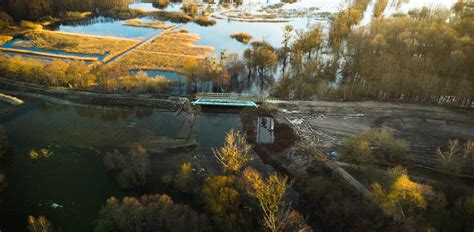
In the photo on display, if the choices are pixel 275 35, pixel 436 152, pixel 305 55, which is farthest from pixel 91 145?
pixel 275 35

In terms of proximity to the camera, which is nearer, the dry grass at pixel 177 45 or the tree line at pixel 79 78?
the tree line at pixel 79 78

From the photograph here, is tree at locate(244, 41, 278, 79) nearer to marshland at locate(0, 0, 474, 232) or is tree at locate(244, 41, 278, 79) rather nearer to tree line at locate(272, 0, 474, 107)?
marshland at locate(0, 0, 474, 232)

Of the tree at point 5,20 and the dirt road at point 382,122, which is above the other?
the tree at point 5,20

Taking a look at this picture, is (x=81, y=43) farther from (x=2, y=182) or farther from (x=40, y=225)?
(x=40, y=225)

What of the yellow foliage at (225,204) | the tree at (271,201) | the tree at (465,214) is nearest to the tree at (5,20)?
the yellow foliage at (225,204)

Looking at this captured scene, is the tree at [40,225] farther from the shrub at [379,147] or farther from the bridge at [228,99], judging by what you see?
the shrub at [379,147]

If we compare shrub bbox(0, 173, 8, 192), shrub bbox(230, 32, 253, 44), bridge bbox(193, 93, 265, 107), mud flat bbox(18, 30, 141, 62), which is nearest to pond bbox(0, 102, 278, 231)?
shrub bbox(0, 173, 8, 192)

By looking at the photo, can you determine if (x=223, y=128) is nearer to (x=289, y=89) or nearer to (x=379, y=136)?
(x=289, y=89)
